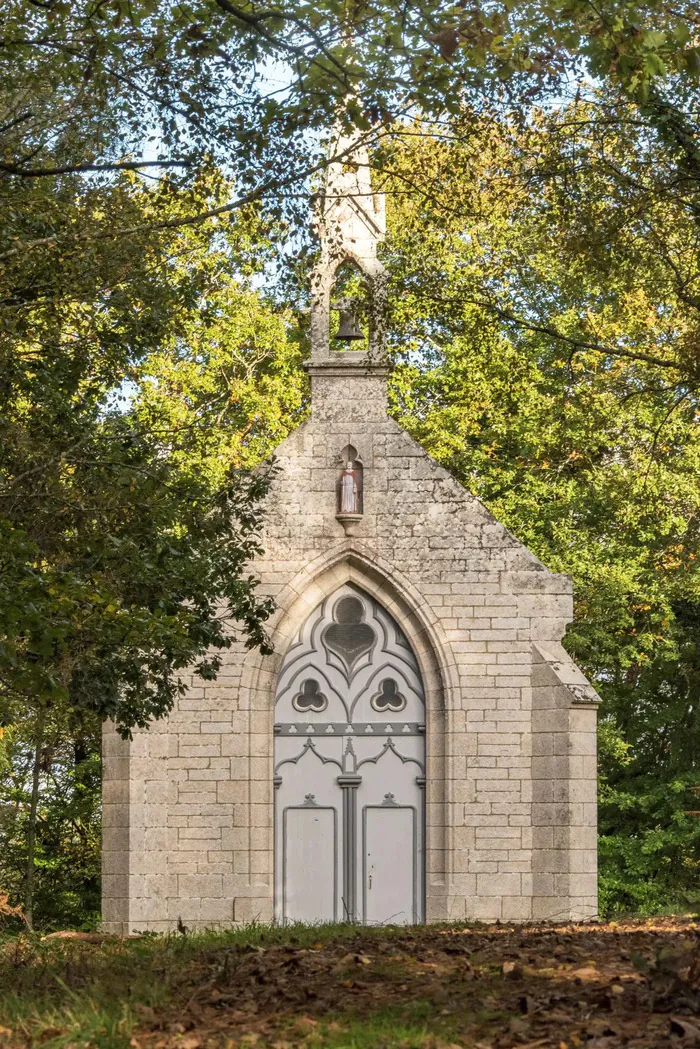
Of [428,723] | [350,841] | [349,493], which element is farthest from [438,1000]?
[349,493]

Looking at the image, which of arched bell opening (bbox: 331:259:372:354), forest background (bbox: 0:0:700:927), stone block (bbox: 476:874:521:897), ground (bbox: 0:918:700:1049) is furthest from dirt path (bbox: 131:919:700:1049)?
stone block (bbox: 476:874:521:897)

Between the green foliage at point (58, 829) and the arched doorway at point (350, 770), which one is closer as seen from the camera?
the arched doorway at point (350, 770)

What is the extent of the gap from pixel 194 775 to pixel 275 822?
99 centimetres

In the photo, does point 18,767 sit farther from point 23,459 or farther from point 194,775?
point 23,459

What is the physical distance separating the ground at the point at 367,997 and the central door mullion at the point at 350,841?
274 inches

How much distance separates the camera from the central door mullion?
14.6 meters

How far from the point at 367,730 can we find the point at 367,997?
9.01 metres

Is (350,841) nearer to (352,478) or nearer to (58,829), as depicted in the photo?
(352,478)

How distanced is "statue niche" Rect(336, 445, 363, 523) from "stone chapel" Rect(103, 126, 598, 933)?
20mm

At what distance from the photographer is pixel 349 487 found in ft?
48.1

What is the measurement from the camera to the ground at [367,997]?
5105mm

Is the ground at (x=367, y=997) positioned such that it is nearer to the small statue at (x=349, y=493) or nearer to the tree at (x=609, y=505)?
the small statue at (x=349, y=493)

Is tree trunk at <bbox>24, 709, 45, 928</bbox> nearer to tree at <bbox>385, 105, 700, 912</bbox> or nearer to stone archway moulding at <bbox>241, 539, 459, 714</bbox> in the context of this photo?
stone archway moulding at <bbox>241, 539, 459, 714</bbox>

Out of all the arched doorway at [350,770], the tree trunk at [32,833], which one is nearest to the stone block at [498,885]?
the arched doorway at [350,770]
